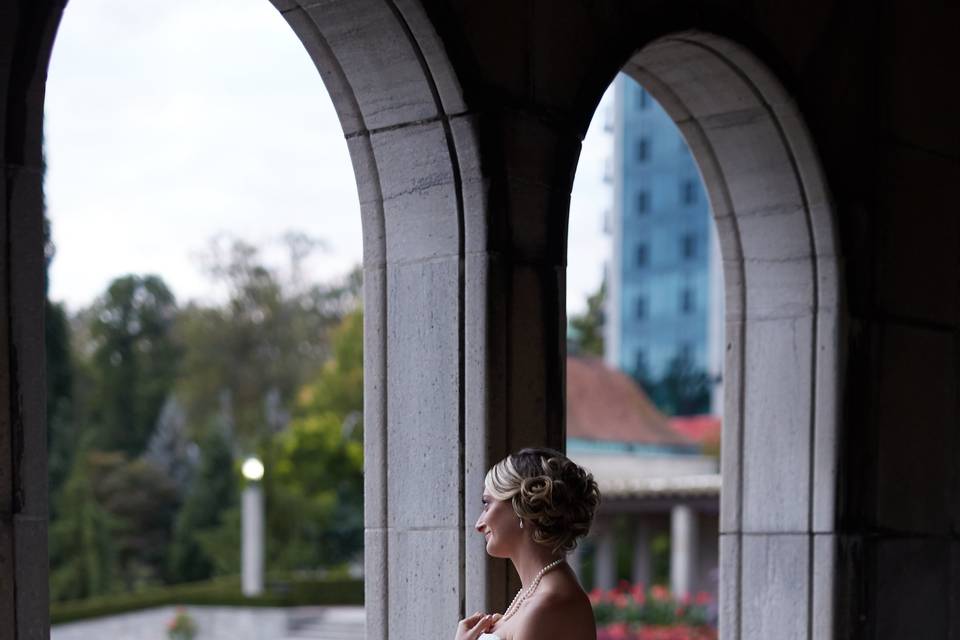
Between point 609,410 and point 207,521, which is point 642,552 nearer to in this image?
point 609,410

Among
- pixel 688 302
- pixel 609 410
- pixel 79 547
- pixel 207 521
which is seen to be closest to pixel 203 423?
pixel 207 521

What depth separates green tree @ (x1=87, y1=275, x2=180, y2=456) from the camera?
3750 cm

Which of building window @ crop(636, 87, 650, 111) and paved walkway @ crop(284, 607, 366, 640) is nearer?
paved walkway @ crop(284, 607, 366, 640)

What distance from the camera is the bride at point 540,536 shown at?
2.38 meters

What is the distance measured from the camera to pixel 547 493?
2.40m

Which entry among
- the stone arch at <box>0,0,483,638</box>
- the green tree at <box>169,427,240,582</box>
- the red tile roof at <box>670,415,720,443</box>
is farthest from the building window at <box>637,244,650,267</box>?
the stone arch at <box>0,0,483,638</box>

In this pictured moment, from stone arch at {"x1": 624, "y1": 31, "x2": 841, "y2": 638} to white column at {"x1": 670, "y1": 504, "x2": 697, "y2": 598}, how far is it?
63.8 feet

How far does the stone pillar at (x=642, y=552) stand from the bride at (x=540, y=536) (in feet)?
82.4

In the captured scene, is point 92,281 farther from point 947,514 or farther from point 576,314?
point 947,514

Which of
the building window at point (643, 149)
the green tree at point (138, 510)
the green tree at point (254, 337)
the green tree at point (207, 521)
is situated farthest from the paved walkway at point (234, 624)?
the building window at point (643, 149)

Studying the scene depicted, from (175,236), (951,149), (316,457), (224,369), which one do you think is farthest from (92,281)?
(951,149)

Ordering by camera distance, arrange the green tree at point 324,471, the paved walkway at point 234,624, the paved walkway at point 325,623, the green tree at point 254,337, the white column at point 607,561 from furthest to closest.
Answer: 1. the green tree at point 254,337
2. the green tree at point 324,471
3. the white column at point 607,561
4. the paved walkway at point 234,624
5. the paved walkway at point 325,623

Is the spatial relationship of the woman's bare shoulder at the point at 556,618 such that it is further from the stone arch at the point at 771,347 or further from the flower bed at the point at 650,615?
the flower bed at the point at 650,615

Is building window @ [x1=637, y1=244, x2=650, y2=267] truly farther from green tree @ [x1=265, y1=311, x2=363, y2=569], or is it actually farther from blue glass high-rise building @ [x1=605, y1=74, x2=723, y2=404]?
green tree @ [x1=265, y1=311, x2=363, y2=569]
